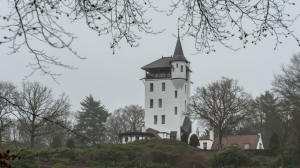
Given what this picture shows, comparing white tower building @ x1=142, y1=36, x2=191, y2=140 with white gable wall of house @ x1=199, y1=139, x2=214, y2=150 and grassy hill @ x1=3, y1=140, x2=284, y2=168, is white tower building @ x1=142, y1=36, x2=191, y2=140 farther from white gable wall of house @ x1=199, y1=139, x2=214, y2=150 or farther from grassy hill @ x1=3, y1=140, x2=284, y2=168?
grassy hill @ x1=3, y1=140, x2=284, y2=168

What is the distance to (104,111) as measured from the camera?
63.2m

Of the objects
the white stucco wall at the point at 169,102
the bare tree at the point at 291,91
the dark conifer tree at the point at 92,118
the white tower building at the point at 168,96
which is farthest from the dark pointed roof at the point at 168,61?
the bare tree at the point at 291,91

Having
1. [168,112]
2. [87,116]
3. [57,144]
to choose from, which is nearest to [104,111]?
[87,116]

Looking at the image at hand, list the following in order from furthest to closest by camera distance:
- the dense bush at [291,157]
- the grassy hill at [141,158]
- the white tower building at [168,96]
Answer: the white tower building at [168,96] < the dense bush at [291,157] < the grassy hill at [141,158]

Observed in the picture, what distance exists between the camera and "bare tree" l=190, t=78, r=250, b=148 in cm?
4197

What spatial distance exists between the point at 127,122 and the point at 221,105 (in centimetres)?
2854

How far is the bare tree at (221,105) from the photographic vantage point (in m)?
42.0

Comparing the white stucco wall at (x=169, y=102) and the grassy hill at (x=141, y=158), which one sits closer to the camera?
the grassy hill at (x=141, y=158)

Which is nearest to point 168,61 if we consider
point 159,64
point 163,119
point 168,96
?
point 159,64

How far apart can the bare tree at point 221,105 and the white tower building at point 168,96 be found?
36.9ft

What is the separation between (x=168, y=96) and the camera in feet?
185

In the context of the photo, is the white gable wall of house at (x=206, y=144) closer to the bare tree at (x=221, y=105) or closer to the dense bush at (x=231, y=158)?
the bare tree at (x=221, y=105)

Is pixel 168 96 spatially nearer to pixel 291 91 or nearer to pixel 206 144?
pixel 206 144

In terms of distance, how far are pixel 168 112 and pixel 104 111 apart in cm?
1179
